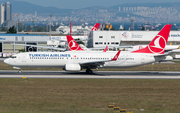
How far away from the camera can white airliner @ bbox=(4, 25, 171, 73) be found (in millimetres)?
45594

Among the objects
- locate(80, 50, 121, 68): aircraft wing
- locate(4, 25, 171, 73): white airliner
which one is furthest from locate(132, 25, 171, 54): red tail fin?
locate(80, 50, 121, 68): aircraft wing

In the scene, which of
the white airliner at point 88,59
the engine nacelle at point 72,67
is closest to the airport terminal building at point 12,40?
the white airliner at point 88,59

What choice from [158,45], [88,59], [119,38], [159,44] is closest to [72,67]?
[88,59]

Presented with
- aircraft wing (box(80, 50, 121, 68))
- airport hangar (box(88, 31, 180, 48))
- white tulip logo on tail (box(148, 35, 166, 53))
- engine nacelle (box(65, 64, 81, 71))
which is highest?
airport hangar (box(88, 31, 180, 48))

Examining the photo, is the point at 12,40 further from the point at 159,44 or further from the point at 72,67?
the point at 159,44

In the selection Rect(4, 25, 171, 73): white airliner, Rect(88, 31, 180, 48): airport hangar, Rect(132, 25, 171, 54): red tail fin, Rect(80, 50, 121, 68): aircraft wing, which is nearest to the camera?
Rect(80, 50, 121, 68): aircraft wing

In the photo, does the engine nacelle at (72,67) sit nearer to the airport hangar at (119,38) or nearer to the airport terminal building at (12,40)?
the airport hangar at (119,38)

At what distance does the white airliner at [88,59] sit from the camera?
4559cm

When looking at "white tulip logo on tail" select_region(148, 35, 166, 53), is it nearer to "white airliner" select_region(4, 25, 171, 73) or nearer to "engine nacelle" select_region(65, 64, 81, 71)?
"white airliner" select_region(4, 25, 171, 73)
